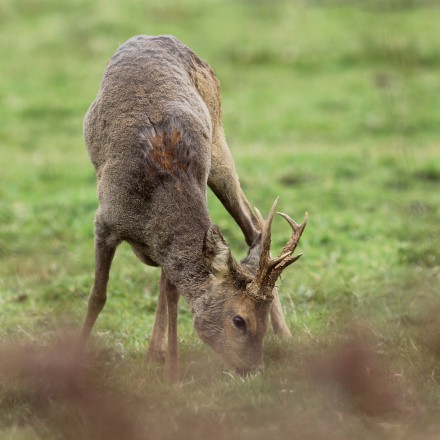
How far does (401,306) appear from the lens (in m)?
7.95

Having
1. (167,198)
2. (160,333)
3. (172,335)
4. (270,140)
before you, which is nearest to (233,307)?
(172,335)

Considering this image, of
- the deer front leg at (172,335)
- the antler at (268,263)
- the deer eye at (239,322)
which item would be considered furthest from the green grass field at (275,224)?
the antler at (268,263)

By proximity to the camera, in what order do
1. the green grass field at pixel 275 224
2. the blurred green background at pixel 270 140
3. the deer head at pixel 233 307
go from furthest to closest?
1. the blurred green background at pixel 270 140
2. the deer head at pixel 233 307
3. the green grass field at pixel 275 224

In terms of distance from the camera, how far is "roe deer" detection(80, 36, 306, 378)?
625 centimetres

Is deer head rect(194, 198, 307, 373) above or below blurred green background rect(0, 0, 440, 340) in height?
above

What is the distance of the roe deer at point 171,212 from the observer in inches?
246

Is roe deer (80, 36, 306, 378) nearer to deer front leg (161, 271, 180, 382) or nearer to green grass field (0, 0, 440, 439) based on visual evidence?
deer front leg (161, 271, 180, 382)

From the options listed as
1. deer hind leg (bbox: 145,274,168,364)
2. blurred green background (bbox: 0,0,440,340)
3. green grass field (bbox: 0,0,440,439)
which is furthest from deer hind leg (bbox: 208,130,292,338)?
deer hind leg (bbox: 145,274,168,364)

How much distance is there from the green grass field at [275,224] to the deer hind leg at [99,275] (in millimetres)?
207

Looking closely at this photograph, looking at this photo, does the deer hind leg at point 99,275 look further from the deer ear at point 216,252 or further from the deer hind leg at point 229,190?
the deer hind leg at point 229,190

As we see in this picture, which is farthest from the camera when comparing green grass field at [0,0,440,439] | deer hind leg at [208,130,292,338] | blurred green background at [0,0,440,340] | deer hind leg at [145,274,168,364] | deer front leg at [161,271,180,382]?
blurred green background at [0,0,440,340]

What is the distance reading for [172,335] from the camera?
676 cm

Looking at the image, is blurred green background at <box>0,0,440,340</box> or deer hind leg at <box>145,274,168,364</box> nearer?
deer hind leg at <box>145,274,168,364</box>

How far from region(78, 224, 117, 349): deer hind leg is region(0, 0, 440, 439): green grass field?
207 mm
